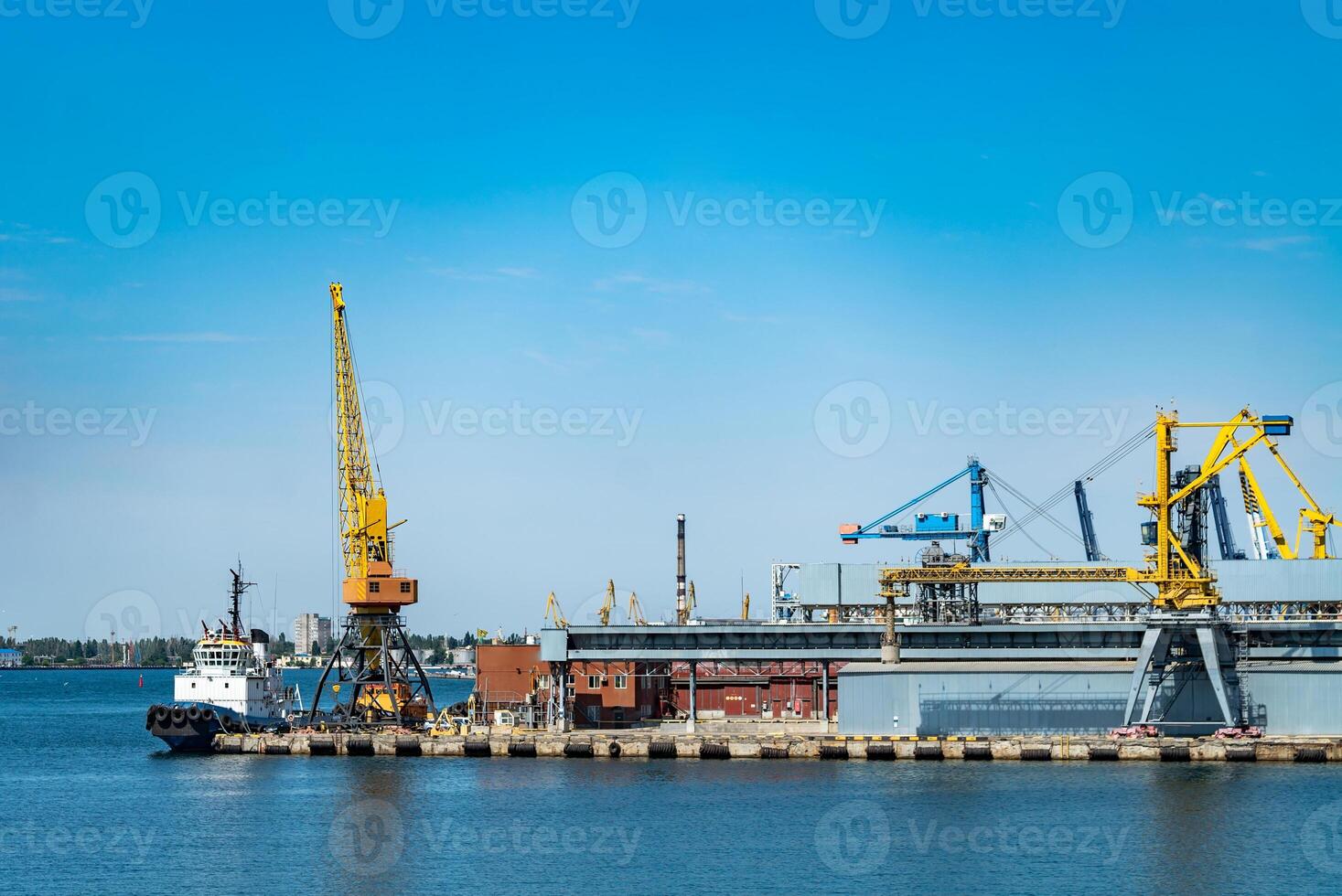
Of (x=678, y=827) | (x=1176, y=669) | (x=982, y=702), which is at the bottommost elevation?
(x=678, y=827)

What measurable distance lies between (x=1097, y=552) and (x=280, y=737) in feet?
242

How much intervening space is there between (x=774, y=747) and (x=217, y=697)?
2865 cm

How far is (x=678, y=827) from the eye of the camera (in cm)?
5253

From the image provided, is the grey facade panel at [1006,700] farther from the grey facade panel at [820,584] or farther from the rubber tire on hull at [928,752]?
the grey facade panel at [820,584]

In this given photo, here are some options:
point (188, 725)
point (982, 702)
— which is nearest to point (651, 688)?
point (982, 702)

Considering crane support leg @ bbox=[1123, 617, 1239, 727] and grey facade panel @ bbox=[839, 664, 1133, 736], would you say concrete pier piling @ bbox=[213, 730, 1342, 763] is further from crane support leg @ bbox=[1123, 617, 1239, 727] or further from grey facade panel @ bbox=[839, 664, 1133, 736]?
crane support leg @ bbox=[1123, 617, 1239, 727]

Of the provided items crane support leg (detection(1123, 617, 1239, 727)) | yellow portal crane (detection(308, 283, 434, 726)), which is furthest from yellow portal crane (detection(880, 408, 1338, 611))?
yellow portal crane (detection(308, 283, 434, 726))

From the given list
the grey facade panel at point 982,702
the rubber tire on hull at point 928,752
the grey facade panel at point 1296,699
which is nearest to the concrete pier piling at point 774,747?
the rubber tire on hull at point 928,752

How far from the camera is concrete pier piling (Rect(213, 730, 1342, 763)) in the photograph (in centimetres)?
6694

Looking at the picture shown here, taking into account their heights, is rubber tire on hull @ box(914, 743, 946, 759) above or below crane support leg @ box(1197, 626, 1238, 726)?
below

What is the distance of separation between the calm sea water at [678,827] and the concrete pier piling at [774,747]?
4.28 feet

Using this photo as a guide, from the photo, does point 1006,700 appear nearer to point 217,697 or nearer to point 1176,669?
point 1176,669

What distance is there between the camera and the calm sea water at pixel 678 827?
1806 inches

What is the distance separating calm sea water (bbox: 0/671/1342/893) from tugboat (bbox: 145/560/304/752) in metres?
7.13
